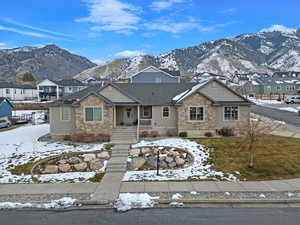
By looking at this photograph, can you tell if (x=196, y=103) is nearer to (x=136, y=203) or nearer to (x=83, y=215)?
(x=136, y=203)

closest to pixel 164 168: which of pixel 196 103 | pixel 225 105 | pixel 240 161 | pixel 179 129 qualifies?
pixel 240 161

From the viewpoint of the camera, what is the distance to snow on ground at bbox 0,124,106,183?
13.4 meters

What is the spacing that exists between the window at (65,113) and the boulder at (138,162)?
943 centimetres

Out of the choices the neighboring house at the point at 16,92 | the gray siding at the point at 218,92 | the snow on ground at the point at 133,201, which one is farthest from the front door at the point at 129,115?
the neighboring house at the point at 16,92

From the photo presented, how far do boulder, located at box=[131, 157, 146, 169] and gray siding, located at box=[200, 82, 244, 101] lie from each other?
10036 millimetres

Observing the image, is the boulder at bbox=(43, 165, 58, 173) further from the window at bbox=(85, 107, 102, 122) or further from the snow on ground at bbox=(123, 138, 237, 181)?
the window at bbox=(85, 107, 102, 122)

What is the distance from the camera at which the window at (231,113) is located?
2217 centimetres

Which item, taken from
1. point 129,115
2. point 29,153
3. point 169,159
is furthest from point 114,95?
point 169,159

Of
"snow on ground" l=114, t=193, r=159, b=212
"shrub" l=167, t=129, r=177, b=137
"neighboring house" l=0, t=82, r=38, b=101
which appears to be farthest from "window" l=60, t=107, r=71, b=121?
"neighboring house" l=0, t=82, r=38, b=101

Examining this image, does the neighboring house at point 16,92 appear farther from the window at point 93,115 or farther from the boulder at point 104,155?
the boulder at point 104,155

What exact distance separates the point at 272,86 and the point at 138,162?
238 ft

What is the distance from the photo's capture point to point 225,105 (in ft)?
72.0

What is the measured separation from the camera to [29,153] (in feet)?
58.7

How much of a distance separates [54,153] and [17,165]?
2.68m
